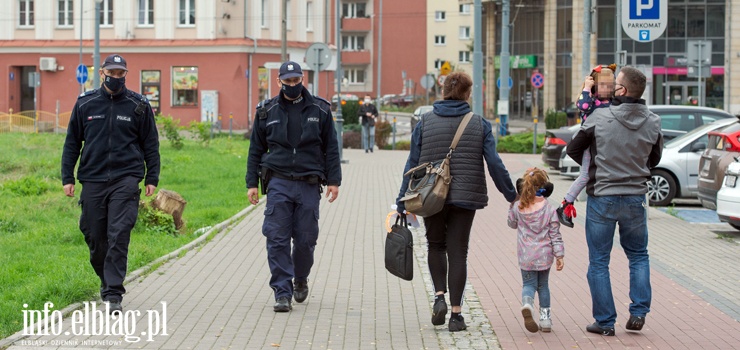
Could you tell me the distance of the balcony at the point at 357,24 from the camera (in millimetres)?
91562

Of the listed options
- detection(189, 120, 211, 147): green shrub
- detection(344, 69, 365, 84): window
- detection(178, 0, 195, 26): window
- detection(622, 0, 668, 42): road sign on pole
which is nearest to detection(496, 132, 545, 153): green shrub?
detection(189, 120, 211, 147): green shrub

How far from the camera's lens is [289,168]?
8.70 metres

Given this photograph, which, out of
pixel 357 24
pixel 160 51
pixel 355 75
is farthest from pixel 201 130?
pixel 355 75

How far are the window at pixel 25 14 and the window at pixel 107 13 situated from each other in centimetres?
382

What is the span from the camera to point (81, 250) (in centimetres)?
1189

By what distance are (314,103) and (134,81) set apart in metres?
45.9

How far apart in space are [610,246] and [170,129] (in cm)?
2434

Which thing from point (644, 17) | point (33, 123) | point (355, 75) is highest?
point (355, 75)

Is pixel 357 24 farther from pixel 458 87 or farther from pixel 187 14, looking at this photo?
pixel 458 87

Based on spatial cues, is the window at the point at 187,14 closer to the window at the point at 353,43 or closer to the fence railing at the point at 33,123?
the fence railing at the point at 33,123

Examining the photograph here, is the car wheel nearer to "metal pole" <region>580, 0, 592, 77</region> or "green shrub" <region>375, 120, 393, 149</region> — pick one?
"metal pole" <region>580, 0, 592, 77</region>

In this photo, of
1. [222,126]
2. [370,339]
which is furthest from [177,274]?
[222,126]

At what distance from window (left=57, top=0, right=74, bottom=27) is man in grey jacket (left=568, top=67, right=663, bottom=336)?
1959 inches

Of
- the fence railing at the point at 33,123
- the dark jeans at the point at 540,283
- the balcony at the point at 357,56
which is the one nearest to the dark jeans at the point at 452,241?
the dark jeans at the point at 540,283
